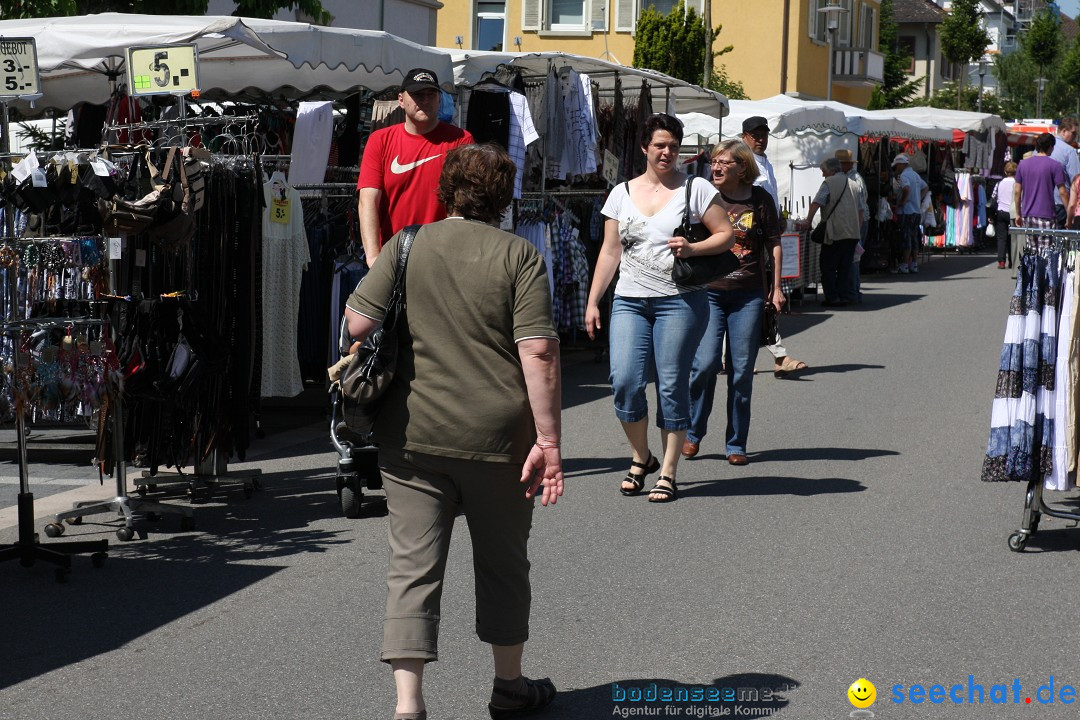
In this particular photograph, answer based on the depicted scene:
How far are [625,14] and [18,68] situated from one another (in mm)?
36129

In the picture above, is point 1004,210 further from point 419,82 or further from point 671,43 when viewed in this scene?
point 419,82

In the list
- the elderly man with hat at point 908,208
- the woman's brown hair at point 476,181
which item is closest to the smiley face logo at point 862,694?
the woman's brown hair at point 476,181

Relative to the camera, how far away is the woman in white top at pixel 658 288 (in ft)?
24.1

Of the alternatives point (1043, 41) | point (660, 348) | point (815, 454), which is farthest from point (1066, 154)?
point (1043, 41)

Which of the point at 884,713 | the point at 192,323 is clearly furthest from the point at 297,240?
the point at 884,713

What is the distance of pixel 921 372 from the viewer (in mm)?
12750

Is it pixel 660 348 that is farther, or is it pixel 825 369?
pixel 825 369

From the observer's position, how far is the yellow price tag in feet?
31.0

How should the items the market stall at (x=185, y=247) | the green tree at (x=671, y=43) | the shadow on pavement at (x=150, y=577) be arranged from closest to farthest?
the shadow on pavement at (x=150, y=577), the market stall at (x=185, y=247), the green tree at (x=671, y=43)

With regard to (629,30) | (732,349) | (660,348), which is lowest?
(732,349)

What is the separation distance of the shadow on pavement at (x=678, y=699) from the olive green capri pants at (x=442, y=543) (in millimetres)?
403

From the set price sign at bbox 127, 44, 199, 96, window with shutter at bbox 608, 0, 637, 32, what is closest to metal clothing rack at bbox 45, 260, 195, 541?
price sign at bbox 127, 44, 199, 96

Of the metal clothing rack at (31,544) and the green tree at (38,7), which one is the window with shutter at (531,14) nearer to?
the green tree at (38,7)

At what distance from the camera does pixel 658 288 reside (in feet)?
24.2
